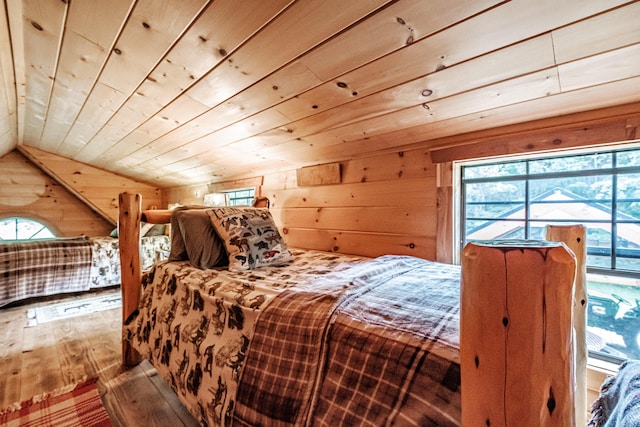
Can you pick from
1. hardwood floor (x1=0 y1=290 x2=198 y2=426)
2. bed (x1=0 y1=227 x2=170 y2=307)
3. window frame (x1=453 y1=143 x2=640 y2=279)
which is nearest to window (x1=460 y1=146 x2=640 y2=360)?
window frame (x1=453 y1=143 x2=640 y2=279)

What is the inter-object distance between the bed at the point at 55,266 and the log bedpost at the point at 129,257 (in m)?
2.15

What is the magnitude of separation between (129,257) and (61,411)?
2.56 ft

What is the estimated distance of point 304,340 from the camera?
80 centimetres

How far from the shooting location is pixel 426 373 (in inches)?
23.5

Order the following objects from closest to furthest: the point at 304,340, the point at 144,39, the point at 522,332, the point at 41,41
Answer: the point at 522,332, the point at 304,340, the point at 144,39, the point at 41,41

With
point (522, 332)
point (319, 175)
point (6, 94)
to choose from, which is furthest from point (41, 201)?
point (522, 332)

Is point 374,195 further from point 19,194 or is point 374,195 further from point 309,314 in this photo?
point 19,194

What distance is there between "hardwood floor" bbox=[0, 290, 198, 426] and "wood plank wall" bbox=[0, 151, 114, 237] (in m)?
2.31

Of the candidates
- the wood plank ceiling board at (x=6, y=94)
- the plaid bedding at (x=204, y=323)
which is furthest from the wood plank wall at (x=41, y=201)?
the plaid bedding at (x=204, y=323)

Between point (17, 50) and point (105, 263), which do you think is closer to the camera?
point (17, 50)

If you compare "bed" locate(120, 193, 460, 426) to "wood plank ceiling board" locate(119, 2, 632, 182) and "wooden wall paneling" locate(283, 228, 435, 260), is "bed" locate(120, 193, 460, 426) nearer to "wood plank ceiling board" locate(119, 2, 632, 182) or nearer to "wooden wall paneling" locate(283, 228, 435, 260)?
"wooden wall paneling" locate(283, 228, 435, 260)

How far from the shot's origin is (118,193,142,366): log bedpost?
5.53ft

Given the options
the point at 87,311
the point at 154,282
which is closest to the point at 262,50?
the point at 154,282

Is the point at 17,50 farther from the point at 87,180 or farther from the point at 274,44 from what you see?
the point at 87,180
